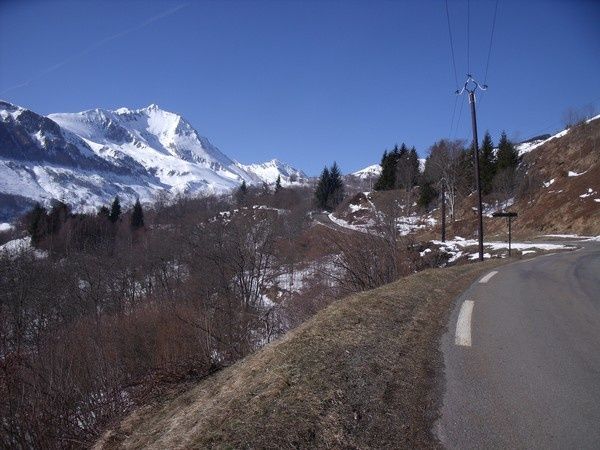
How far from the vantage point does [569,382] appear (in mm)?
4086

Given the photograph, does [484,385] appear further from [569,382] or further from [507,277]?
[507,277]

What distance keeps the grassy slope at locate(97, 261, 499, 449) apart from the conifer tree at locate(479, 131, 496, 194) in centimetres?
6150

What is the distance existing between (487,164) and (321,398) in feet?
222

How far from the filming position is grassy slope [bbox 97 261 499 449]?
10.7 feet

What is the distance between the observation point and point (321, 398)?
3777 mm

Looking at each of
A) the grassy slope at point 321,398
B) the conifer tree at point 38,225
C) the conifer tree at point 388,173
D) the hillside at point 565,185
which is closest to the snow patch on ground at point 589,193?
the hillside at point 565,185

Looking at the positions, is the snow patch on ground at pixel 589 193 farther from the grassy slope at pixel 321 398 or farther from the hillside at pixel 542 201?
the grassy slope at pixel 321 398

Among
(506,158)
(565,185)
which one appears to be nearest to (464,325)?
(565,185)

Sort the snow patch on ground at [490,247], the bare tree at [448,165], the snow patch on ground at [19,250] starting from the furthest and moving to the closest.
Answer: the bare tree at [448,165], the snow patch on ground at [19,250], the snow patch on ground at [490,247]

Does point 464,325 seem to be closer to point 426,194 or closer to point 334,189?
point 426,194

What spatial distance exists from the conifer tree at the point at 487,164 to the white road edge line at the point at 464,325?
5867 centimetres

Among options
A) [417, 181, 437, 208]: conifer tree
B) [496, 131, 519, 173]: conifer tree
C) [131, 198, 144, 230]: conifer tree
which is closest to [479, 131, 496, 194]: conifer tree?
[496, 131, 519, 173]: conifer tree

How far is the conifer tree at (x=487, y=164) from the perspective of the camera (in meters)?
62.8

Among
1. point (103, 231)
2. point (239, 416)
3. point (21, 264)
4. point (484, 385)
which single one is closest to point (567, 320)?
point (484, 385)
